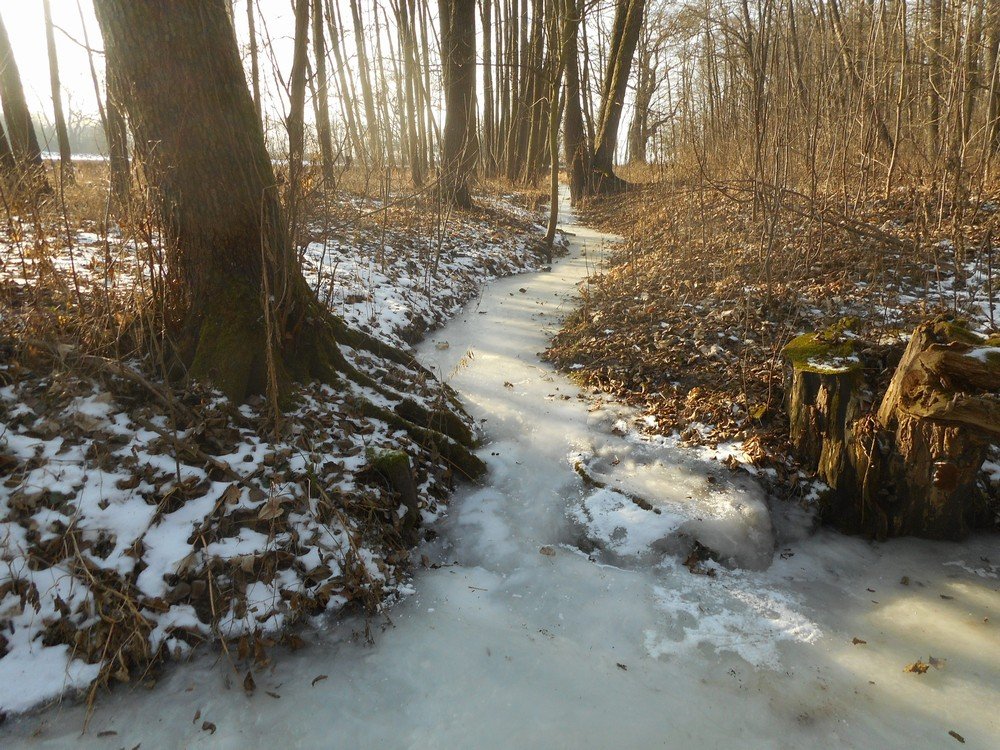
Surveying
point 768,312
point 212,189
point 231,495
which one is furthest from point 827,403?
point 212,189

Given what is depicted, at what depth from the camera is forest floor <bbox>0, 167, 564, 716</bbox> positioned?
8.67ft

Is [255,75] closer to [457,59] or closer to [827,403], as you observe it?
[827,403]

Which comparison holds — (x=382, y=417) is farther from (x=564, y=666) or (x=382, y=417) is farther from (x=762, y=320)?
(x=762, y=320)

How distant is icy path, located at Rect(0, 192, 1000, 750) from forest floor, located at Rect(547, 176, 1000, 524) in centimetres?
55

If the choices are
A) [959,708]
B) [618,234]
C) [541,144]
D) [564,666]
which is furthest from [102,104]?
[541,144]

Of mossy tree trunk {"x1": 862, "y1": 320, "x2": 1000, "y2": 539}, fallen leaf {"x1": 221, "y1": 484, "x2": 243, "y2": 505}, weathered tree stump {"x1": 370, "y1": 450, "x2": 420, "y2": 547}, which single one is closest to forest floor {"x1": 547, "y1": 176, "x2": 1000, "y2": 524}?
mossy tree trunk {"x1": 862, "y1": 320, "x2": 1000, "y2": 539}

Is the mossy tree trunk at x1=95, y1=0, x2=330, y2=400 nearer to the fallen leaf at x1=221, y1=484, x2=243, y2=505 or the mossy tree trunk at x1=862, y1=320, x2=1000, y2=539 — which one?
the fallen leaf at x1=221, y1=484, x2=243, y2=505

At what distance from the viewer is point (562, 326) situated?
7523 mm

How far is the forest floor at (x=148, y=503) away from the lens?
2.64 metres

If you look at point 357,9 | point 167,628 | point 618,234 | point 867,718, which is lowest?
point 867,718

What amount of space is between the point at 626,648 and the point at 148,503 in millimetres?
2706

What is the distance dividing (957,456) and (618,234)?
1009cm

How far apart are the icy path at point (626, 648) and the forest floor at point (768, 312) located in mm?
548

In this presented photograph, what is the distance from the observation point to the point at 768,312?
5625 millimetres
